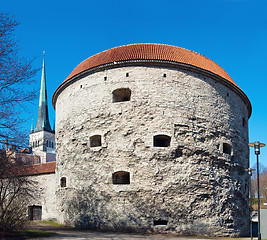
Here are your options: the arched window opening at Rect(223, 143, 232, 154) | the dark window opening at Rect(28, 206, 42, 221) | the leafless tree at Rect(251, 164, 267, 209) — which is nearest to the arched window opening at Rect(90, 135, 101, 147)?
the dark window opening at Rect(28, 206, 42, 221)

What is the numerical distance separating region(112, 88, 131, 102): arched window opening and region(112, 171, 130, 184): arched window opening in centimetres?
268

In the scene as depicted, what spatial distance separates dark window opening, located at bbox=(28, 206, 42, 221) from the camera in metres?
13.7

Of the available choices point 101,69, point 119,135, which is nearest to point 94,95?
point 101,69

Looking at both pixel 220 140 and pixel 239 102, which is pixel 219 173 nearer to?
pixel 220 140

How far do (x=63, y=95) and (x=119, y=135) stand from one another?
3.76 meters

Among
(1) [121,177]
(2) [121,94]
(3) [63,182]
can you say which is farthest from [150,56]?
(3) [63,182]

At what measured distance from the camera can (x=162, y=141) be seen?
1152 centimetres

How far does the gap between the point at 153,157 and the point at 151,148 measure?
31 centimetres

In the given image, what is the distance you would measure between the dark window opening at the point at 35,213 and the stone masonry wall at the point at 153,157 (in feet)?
6.66

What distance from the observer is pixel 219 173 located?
37.0ft

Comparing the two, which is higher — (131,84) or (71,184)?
(131,84)

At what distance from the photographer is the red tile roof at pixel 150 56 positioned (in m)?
11.6

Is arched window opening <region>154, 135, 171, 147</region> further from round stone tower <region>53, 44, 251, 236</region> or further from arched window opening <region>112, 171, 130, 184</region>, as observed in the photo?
A: arched window opening <region>112, 171, 130, 184</region>

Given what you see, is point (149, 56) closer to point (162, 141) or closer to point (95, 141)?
point (162, 141)
